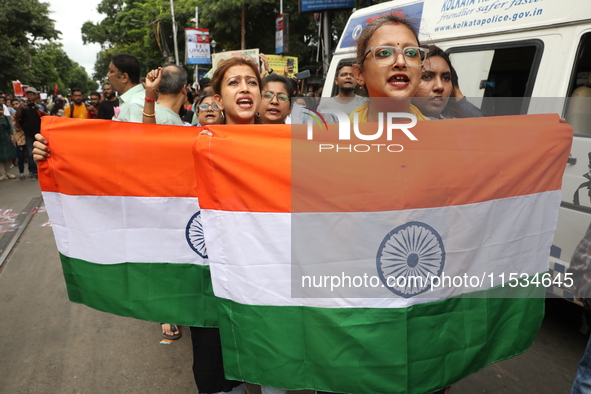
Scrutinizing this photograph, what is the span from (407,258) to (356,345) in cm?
41

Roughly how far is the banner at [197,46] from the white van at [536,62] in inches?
871

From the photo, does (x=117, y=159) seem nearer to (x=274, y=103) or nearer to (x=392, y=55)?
(x=274, y=103)

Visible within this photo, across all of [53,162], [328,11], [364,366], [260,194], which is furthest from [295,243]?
[328,11]

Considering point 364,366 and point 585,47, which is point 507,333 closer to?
point 364,366

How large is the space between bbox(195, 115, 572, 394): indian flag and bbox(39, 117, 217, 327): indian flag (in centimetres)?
45

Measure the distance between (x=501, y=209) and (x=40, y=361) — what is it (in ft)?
10.9

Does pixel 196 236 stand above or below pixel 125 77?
below

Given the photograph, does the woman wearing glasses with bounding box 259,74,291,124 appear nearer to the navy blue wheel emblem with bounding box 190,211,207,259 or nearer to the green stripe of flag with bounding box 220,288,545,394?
the navy blue wheel emblem with bounding box 190,211,207,259

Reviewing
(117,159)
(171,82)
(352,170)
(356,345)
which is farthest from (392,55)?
(171,82)

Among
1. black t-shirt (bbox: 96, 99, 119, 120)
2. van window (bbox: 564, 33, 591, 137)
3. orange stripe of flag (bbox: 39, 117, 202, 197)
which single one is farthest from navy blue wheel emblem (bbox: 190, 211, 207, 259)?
black t-shirt (bbox: 96, 99, 119, 120)

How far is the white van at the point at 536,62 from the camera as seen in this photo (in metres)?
3.21

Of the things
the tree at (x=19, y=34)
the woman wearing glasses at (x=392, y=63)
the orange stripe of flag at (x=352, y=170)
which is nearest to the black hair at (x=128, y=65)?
the orange stripe of flag at (x=352, y=170)

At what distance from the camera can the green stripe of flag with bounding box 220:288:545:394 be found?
6.03 feet

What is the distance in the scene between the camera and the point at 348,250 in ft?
6.08
